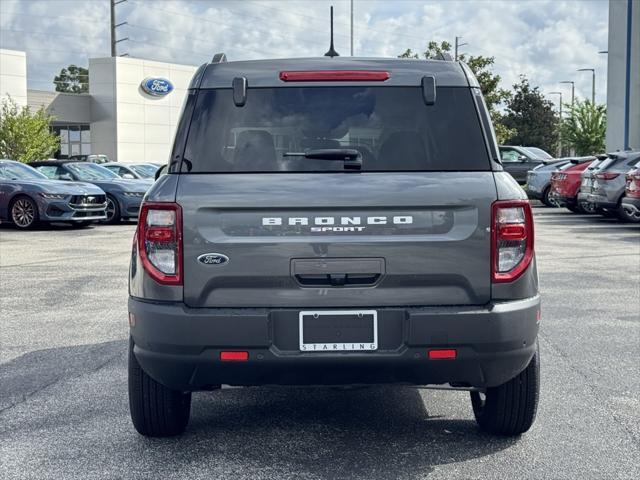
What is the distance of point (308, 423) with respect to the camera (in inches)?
200

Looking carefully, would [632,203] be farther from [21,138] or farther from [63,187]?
[21,138]

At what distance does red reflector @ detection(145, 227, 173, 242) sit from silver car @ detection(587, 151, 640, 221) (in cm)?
1690

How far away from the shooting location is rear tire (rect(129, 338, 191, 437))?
4590mm

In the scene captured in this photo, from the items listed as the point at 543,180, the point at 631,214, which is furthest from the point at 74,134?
the point at 631,214

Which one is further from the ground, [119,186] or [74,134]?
[74,134]

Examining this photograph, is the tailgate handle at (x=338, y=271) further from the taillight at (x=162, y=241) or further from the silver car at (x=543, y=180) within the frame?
the silver car at (x=543, y=180)

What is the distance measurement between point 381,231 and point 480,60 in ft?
185

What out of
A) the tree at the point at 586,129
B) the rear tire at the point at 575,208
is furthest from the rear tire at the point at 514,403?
the tree at the point at 586,129

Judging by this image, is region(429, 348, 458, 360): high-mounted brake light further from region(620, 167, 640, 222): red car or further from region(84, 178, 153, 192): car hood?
region(84, 178, 153, 192): car hood

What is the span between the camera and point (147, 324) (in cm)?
420

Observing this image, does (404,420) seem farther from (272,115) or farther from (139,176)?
(139,176)

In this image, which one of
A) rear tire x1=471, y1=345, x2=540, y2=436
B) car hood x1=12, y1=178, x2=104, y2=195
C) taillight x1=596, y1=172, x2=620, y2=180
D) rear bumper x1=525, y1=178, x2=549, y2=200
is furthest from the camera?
rear bumper x1=525, y1=178, x2=549, y2=200

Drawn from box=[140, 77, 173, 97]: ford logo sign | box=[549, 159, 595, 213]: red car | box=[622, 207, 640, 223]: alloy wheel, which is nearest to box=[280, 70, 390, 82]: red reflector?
box=[622, 207, 640, 223]: alloy wheel

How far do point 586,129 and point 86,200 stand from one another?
1590 inches
